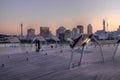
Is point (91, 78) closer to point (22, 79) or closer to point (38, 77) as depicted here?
point (38, 77)

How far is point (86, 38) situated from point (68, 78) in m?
6.70

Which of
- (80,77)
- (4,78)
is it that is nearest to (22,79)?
(4,78)

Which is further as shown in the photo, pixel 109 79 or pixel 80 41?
pixel 80 41

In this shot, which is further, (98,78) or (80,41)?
(80,41)

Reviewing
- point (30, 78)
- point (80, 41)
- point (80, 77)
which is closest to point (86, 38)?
point (80, 41)

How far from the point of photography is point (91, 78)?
1030cm

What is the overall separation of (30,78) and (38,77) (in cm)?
51

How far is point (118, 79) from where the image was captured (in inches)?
385

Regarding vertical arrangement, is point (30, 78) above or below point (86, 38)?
below

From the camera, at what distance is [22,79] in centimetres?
1035

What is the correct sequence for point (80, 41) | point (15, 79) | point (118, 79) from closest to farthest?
1. point (118, 79)
2. point (15, 79)
3. point (80, 41)

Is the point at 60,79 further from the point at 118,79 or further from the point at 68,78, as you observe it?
the point at 118,79

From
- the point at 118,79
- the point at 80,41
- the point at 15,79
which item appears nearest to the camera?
the point at 118,79

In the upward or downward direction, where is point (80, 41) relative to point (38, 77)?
upward
